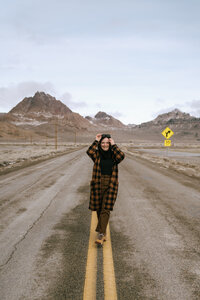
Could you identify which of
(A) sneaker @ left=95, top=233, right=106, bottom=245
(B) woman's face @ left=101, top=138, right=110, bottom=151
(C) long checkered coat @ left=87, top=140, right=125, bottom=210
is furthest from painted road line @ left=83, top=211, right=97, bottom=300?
(B) woman's face @ left=101, top=138, right=110, bottom=151

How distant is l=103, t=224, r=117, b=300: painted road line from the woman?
A: 0.26m

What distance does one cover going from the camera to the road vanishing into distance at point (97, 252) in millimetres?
2777

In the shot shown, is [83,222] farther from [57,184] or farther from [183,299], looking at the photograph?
[57,184]

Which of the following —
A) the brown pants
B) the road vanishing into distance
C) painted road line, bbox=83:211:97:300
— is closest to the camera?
painted road line, bbox=83:211:97:300

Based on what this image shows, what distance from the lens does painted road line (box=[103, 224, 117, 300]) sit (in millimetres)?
2680

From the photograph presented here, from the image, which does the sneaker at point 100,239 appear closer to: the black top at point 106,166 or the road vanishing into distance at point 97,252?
the road vanishing into distance at point 97,252

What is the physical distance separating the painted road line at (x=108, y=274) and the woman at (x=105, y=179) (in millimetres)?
260

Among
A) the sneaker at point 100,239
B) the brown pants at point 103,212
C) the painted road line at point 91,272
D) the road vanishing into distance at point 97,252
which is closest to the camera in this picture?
the painted road line at point 91,272

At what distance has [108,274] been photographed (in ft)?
10.1

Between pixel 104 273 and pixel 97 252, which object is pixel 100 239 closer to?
pixel 97 252

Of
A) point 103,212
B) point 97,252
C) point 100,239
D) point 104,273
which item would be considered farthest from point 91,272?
point 103,212

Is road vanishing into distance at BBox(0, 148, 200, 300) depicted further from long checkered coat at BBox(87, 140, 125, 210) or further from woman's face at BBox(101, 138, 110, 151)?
woman's face at BBox(101, 138, 110, 151)

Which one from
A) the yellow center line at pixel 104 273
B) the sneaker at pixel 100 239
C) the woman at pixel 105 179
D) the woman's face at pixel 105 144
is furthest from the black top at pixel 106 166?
the yellow center line at pixel 104 273

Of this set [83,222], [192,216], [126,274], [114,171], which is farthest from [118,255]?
[192,216]
